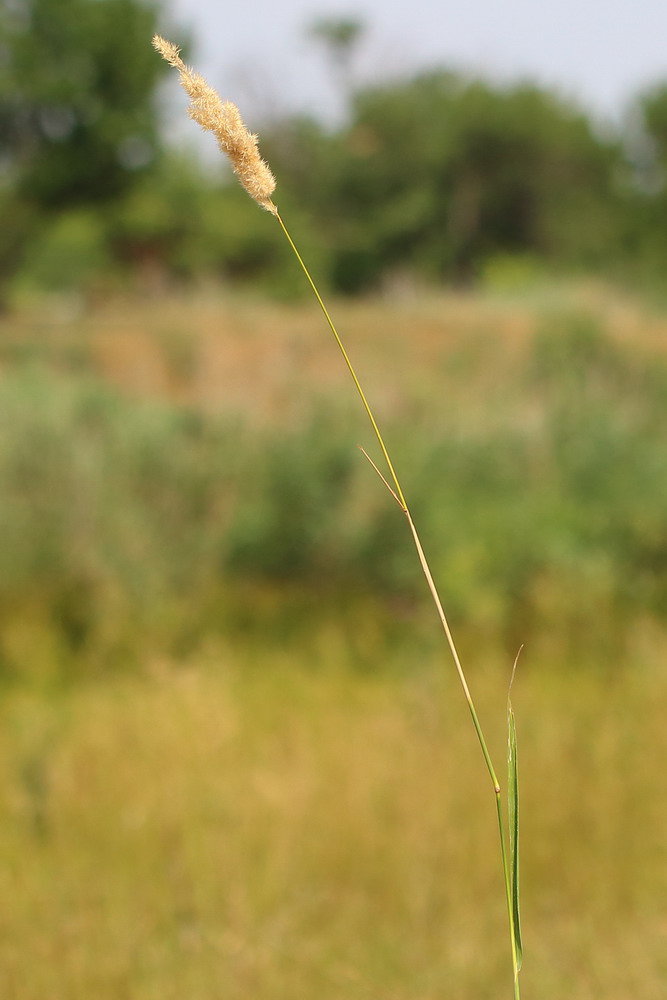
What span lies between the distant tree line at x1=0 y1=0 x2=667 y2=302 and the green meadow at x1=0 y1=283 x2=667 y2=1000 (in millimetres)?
11143

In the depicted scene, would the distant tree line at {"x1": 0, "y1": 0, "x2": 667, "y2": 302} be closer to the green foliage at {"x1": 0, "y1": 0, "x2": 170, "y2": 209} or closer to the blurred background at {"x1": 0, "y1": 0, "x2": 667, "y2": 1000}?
the green foliage at {"x1": 0, "y1": 0, "x2": 170, "y2": 209}

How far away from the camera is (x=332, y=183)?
30234 mm

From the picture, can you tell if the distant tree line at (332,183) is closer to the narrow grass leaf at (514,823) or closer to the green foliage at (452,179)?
the green foliage at (452,179)

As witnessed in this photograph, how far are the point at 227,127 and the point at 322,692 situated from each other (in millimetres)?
5215

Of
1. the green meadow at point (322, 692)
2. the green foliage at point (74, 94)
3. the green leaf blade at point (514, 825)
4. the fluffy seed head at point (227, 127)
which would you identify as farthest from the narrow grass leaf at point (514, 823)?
the green foliage at point (74, 94)

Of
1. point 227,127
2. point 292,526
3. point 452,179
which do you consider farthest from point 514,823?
point 452,179

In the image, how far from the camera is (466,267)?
31500mm

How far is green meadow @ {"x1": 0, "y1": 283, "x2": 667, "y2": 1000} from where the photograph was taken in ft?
10.3

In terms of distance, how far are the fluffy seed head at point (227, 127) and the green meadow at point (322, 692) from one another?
207 centimetres

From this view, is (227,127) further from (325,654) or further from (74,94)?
(74,94)

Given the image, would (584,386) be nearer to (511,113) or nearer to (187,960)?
(187,960)

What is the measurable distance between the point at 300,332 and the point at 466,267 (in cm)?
1388

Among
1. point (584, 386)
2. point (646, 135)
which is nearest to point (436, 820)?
point (584, 386)

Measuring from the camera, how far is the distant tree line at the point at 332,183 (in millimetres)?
22500
